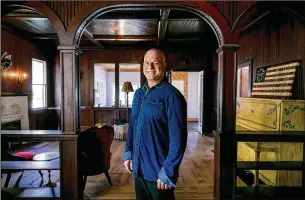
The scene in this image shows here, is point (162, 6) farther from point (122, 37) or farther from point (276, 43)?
point (122, 37)

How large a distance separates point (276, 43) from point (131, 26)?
307 cm

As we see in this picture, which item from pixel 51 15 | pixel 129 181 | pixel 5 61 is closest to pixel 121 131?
pixel 129 181

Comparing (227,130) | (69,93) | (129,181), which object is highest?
(69,93)

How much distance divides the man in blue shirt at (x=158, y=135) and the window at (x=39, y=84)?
621 cm

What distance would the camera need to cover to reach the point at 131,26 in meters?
5.40

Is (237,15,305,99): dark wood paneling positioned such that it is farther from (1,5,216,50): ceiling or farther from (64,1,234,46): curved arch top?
(64,1,234,46): curved arch top

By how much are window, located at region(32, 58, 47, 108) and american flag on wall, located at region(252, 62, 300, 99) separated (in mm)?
6084

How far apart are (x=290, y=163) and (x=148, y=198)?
7.30 feet

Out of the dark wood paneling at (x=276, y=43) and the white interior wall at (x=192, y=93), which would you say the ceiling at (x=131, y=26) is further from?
the white interior wall at (x=192, y=93)

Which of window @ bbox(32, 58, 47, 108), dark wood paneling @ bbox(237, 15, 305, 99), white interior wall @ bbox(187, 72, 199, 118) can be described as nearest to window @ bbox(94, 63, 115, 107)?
window @ bbox(32, 58, 47, 108)

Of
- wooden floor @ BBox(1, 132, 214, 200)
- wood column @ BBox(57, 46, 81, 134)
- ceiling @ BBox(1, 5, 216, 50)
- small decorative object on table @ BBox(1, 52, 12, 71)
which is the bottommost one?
wooden floor @ BBox(1, 132, 214, 200)

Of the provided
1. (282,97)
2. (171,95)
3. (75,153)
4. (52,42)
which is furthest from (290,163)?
(52,42)

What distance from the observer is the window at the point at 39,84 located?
6.98 meters

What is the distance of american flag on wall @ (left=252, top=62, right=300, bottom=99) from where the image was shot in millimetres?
3514
